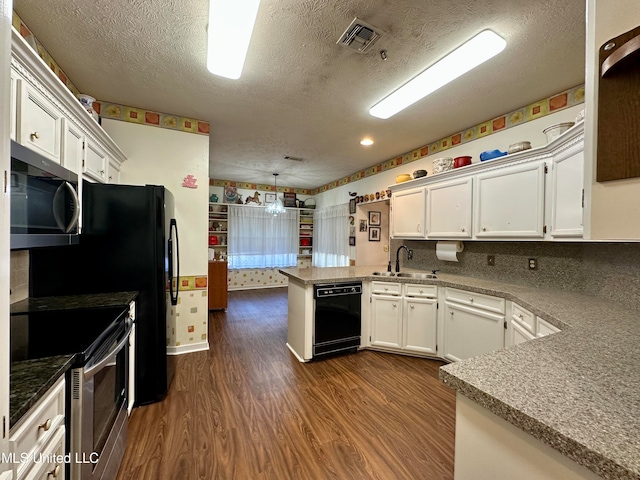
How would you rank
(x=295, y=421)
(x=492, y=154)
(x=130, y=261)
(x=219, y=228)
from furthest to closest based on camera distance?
1. (x=219, y=228)
2. (x=492, y=154)
3. (x=130, y=261)
4. (x=295, y=421)

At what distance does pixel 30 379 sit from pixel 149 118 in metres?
2.78

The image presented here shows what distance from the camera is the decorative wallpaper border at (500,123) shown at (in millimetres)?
2277

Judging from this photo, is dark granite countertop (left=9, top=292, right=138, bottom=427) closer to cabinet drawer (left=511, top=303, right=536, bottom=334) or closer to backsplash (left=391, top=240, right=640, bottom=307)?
cabinet drawer (left=511, top=303, right=536, bottom=334)

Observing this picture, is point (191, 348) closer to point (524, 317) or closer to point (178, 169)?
point (178, 169)

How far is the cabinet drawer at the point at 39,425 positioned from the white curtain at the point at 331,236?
4.90m

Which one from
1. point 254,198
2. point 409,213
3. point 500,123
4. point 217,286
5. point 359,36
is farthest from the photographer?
point 254,198

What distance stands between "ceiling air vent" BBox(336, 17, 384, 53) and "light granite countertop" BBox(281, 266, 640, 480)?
6.16 feet

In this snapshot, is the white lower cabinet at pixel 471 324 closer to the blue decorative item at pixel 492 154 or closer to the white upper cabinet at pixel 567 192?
the white upper cabinet at pixel 567 192

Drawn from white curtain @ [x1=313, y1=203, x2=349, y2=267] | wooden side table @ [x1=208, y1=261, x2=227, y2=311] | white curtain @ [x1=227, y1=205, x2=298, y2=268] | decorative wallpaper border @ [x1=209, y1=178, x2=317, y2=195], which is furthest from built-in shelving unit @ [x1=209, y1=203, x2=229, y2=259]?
white curtain @ [x1=313, y1=203, x2=349, y2=267]

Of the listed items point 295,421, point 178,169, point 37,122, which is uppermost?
point 178,169

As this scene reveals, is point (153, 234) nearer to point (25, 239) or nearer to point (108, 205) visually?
point (108, 205)

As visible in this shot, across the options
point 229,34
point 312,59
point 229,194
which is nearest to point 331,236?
point 229,194

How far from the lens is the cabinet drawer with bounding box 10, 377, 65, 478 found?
0.74 metres

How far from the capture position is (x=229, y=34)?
158cm
